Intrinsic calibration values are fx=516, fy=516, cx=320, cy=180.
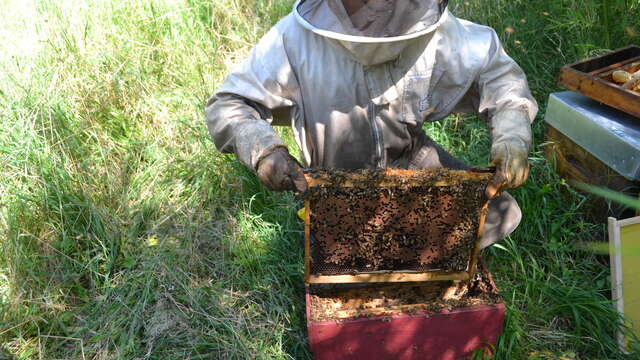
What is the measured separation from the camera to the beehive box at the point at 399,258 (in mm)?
2141

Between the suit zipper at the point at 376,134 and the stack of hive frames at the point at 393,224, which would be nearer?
the stack of hive frames at the point at 393,224

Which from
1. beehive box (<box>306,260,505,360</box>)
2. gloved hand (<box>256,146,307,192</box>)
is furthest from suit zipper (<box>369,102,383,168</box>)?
beehive box (<box>306,260,505,360</box>)

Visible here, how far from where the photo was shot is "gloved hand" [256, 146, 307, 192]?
2102mm

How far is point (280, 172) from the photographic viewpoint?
2.10m

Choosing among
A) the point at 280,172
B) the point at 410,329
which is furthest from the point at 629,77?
the point at 280,172

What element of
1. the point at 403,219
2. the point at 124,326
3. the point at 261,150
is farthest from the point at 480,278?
the point at 124,326

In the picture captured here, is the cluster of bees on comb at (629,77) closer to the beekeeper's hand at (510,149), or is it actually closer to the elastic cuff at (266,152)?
the beekeeper's hand at (510,149)

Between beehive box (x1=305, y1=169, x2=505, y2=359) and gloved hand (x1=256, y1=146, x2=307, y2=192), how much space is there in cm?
5

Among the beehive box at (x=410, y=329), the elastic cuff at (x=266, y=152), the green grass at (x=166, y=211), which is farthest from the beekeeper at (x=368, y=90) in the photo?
the green grass at (x=166, y=211)

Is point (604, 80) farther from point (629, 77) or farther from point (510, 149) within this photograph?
point (510, 149)

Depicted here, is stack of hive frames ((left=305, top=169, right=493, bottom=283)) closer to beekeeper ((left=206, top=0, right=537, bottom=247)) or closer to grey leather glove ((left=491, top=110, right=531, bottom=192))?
grey leather glove ((left=491, top=110, right=531, bottom=192))

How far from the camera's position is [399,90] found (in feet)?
8.07

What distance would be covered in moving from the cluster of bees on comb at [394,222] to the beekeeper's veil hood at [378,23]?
1.75 ft

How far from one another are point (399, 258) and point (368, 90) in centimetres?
80
